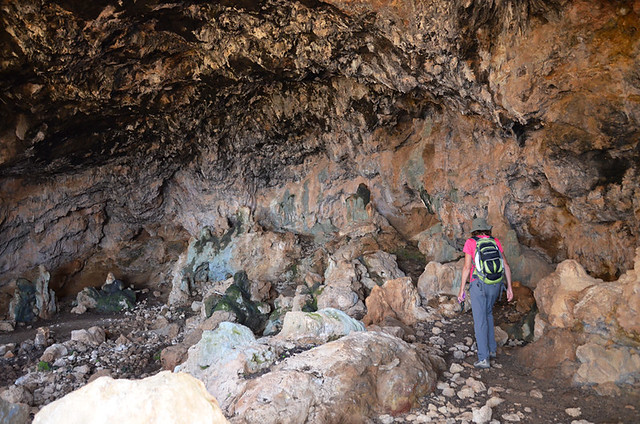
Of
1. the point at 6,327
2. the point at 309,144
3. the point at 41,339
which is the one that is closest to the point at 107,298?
the point at 6,327

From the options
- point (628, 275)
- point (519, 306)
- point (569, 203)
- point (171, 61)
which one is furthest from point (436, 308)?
point (171, 61)

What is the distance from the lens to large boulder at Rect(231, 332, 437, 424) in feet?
11.2

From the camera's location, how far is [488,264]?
471 centimetres

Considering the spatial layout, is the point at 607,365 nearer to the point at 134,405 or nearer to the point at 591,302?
the point at 591,302

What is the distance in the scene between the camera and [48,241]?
1384 centimetres

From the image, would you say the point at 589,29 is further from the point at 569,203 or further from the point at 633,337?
the point at 633,337

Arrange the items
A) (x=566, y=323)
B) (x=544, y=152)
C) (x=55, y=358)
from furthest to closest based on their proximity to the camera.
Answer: (x=55, y=358), (x=544, y=152), (x=566, y=323)

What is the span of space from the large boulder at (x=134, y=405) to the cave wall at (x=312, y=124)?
520 centimetres

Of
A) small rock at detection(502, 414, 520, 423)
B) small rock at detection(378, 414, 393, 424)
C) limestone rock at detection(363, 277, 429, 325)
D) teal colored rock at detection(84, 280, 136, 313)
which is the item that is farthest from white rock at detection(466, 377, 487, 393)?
teal colored rock at detection(84, 280, 136, 313)

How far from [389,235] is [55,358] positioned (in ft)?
27.3

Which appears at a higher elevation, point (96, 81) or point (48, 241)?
point (96, 81)

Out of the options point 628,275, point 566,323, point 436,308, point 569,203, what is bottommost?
point 436,308

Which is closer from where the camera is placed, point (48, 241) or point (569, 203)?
point (569, 203)

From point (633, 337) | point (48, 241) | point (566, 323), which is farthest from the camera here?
point (48, 241)
